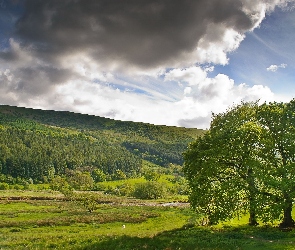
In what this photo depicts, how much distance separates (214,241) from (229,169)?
12454 mm

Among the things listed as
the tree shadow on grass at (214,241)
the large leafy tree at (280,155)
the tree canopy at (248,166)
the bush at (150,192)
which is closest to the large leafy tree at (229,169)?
the tree canopy at (248,166)

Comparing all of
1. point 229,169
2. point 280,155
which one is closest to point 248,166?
point 229,169

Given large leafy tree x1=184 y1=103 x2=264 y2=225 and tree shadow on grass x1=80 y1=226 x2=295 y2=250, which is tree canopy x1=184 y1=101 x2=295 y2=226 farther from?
tree shadow on grass x1=80 y1=226 x2=295 y2=250

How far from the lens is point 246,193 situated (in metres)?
39.7

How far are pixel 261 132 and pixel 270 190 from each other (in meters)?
7.12

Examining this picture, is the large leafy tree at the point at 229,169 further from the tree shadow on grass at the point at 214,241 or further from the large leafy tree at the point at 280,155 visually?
the tree shadow on grass at the point at 214,241

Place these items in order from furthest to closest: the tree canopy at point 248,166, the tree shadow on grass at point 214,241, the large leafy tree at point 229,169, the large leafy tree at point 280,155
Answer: the large leafy tree at point 229,169 → the tree canopy at point 248,166 → the large leafy tree at point 280,155 → the tree shadow on grass at point 214,241

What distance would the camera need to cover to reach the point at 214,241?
32812 millimetres

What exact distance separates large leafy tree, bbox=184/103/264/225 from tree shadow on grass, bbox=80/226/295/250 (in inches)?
102

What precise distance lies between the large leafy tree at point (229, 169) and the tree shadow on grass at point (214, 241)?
8.49ft

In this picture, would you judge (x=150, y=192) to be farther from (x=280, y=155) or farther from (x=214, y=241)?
(x=214, y=241)

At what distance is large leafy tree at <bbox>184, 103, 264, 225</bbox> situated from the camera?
38.5 metres

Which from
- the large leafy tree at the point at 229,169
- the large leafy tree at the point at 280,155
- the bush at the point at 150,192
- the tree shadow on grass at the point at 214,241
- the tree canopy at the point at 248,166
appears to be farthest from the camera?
the bush at the point at 150,192

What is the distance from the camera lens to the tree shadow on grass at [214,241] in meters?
29.9
